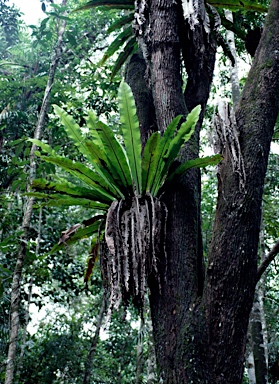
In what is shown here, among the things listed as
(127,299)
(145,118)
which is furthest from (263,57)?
(127,299)

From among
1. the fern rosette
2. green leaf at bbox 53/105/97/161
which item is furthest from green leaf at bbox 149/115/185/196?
green leaf at bbox 53/105/97/161

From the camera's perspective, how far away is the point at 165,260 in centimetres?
174

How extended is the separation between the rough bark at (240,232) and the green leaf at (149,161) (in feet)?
1.10

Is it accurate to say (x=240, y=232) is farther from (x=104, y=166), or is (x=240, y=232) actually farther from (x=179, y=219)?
(x=104, y=166)

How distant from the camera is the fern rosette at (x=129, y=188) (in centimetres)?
174

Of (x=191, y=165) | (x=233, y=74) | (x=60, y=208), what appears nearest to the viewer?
(x=191, y=165)

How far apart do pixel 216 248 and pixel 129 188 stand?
0.58 meters

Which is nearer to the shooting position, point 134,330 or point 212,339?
point 212,339

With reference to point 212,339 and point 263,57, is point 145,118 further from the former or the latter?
point 212,339

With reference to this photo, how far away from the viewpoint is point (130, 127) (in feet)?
6.12

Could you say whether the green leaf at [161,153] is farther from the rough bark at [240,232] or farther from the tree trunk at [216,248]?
the rough bark at [240,232]

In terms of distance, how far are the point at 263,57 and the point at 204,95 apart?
0.51 m

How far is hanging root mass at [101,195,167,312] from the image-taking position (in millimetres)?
1709

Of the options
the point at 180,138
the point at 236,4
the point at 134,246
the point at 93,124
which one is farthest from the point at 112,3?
the point at 134,246
